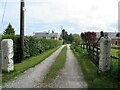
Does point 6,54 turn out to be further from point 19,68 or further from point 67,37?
point 67,37

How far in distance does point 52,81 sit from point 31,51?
1727 centimetres

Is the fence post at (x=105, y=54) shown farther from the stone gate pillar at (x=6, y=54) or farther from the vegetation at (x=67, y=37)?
the vegetation at (x=67, y=37)

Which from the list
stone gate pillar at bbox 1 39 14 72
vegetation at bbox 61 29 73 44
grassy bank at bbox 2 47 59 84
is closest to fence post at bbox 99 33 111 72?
grassy bank at bbox 2 47 59 84

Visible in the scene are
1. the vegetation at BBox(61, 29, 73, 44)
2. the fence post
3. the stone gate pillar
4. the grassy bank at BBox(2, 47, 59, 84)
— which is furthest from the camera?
the vegetation at BBox(61, 29, 73, 44)

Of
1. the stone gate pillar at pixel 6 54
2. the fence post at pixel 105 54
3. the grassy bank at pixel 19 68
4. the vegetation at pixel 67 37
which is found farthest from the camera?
the vegetation at pixel 67 37

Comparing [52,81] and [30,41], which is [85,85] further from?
[30,41]

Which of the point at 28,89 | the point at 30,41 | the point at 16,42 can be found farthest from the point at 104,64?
the point at 30,41

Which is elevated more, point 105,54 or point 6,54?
point 105,54

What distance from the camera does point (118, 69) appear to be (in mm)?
10195

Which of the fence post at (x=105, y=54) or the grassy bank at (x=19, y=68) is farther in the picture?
the grassy bank at (x=19, y=68)

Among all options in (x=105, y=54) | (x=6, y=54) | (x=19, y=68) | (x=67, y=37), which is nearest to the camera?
(x=105, y=54)

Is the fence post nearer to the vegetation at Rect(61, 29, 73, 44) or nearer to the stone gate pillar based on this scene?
the stone gate pillar

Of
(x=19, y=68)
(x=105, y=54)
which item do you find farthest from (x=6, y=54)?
(x=105, y=54)

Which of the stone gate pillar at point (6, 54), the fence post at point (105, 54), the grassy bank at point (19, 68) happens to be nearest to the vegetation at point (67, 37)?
the grassy bank at point (19, 68)
